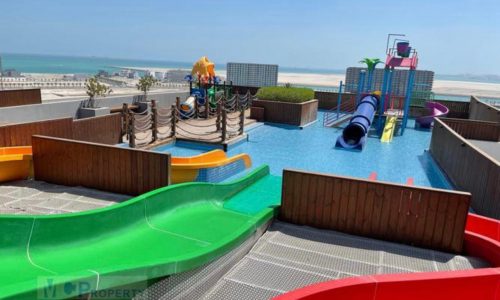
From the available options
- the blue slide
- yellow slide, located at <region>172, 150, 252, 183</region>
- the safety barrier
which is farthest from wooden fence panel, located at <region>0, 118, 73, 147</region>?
the blue slide

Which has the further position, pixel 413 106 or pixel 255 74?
pixel 255 74

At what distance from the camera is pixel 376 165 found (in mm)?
13359

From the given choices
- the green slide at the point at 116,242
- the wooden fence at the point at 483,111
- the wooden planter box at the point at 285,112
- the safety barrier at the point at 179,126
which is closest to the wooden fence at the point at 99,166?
the green slide at the point at 116,242

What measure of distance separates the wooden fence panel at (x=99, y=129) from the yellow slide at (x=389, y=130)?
35.4 ft

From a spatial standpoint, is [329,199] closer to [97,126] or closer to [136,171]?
[136,171]

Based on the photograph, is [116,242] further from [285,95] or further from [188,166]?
[285,95]

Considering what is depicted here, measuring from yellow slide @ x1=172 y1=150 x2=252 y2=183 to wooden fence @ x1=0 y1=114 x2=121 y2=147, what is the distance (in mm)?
3302

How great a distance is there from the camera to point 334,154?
47.8 ft

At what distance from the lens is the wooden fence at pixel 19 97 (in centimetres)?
1555

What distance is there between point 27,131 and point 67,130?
1.33 metres

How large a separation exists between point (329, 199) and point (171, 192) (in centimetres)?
258

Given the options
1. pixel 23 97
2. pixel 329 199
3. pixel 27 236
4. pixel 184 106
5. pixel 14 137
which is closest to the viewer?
pixel 27 236

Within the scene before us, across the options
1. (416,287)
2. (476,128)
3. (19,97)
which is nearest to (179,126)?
(19,97)

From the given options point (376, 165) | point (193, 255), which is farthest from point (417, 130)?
point (193, 255)
